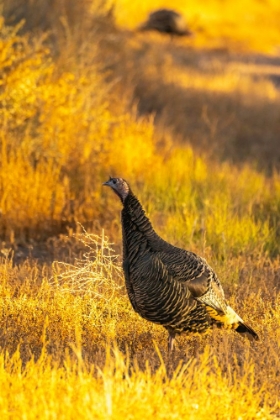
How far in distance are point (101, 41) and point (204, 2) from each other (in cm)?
3078

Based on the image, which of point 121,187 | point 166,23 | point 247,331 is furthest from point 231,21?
point 247,331

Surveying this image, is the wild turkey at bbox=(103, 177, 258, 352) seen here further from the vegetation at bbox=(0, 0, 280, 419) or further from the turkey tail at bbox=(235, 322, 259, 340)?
the vegetation at bbox=(0, 0, 280, 419)

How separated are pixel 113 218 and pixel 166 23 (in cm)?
2055

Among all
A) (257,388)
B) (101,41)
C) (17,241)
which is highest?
(101,41)

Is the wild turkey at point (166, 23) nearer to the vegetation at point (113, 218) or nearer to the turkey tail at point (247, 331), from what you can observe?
the vegetation at point (113, 218)

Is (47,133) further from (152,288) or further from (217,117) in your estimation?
(217,117)

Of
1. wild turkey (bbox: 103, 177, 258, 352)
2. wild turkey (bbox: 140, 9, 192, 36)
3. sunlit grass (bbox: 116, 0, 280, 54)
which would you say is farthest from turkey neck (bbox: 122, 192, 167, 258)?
wild turkey (bbox: 140, 9, 192, 36)

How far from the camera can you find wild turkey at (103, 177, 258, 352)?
493cm

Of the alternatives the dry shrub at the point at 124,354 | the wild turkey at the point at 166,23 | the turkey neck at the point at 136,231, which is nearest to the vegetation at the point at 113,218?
the dry shrub at the point at 124,354

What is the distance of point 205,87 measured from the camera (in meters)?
17.0

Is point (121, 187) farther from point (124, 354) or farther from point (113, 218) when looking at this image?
point (113, 218)

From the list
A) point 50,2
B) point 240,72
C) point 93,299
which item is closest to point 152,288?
point 93,299

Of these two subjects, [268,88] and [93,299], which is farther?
[268,88]

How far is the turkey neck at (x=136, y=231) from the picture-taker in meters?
5.09
